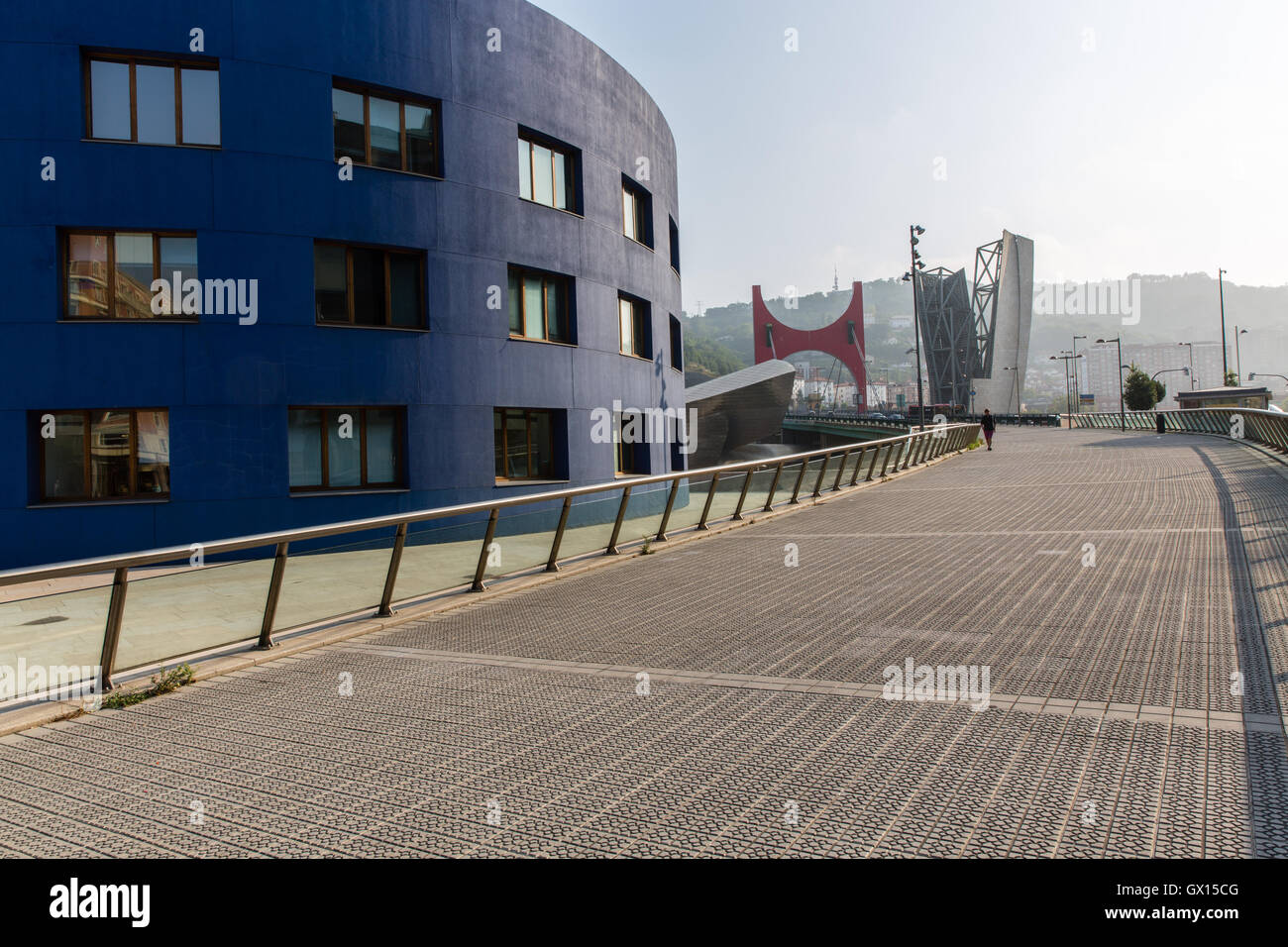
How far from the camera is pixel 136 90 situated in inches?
594

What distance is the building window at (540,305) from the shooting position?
18672 mm

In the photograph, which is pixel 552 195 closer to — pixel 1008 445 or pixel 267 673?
pixel 267 673

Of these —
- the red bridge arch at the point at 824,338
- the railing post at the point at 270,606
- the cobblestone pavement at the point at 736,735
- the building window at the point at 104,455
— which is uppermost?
the red bridge arch at the point at 824,338

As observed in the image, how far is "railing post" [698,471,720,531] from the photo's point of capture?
1387 cm

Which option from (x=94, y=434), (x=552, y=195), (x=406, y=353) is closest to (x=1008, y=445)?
(x=552, y=195)

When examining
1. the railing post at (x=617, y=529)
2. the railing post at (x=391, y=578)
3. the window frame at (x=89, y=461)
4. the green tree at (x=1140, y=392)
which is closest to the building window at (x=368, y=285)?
the window frame at (x=89, y=461)

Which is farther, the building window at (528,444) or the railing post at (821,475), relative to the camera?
the building window at (528,444)

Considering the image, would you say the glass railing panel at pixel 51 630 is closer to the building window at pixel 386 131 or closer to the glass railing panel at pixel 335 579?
the glass railing panel at pixel 335 579

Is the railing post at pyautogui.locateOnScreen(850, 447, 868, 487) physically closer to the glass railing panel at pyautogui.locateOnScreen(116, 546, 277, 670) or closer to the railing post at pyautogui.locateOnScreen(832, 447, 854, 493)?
the railing post at pyautogui.locateOnScreen(832, 447, 854, 493)

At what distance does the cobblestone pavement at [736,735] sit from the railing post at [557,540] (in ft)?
4.52

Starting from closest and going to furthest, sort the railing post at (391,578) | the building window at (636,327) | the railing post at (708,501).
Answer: the railing post at (391,578)
the railing post at (708,501)
the building window at (636,327)

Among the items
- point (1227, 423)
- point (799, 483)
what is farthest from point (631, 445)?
point (1227, 423)

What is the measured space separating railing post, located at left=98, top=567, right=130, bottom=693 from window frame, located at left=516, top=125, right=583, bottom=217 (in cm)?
1382

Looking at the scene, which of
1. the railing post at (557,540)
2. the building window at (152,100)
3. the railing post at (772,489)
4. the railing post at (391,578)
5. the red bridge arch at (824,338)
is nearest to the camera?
the railing post at (391,578)
